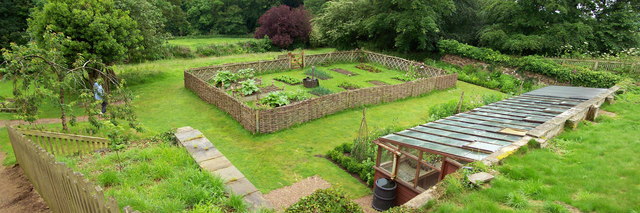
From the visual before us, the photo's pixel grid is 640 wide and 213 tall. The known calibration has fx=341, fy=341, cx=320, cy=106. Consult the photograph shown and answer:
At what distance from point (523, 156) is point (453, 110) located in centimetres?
847

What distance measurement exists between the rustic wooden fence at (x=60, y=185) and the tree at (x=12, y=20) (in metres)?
18.1

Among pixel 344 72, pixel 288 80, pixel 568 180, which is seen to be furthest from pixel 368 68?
pixel 568 180

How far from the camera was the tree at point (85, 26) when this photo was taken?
14.3 m

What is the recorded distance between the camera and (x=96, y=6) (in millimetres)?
15242

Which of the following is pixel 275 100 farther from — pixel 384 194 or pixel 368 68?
pixel 368 68

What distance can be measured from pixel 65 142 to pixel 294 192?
246 inches

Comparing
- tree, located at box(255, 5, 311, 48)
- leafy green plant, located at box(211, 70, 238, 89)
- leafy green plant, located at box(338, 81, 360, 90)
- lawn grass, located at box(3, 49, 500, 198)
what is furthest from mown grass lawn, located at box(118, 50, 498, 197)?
tree, located at box(255, 5, 311, 48)

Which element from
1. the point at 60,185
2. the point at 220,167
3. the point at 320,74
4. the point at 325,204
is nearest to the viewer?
the point at 60,185

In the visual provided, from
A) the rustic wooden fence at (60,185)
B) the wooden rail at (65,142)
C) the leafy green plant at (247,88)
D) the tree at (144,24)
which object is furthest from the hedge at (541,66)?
the wooden rail at (65,142)

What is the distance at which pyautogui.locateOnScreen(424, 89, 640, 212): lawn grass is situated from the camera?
17.7ft

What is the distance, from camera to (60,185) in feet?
17.1

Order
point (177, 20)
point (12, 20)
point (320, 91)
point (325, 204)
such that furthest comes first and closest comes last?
point (177, 20)
point (12, 20)
point (320, 91)
point (325, 204)

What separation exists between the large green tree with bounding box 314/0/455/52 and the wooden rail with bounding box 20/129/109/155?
70.2ft

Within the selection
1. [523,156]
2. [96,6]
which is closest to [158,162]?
[523,156]
